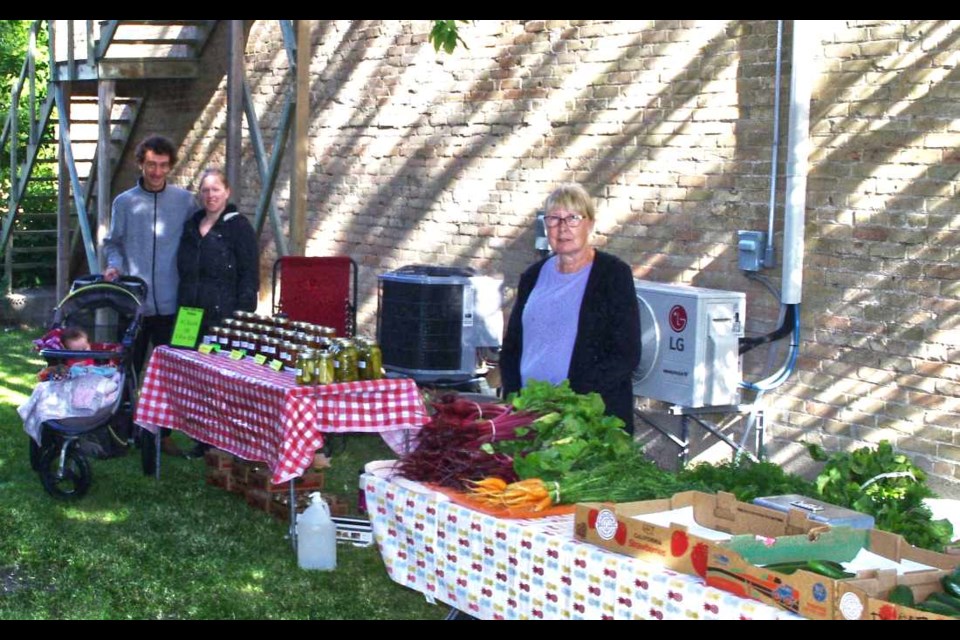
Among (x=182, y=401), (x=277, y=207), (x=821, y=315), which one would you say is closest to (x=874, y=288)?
(x=821, y=315)

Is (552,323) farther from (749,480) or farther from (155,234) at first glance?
(155,234)

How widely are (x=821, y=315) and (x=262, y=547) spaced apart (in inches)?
133

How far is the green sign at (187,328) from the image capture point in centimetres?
801

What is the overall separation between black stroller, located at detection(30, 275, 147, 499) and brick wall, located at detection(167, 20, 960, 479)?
2946mm

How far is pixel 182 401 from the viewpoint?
790 cm

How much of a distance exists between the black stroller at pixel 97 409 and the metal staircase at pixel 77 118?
439 cm

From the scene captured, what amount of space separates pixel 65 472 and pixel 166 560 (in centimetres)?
162

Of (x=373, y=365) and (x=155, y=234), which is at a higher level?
(x=155, y=234)

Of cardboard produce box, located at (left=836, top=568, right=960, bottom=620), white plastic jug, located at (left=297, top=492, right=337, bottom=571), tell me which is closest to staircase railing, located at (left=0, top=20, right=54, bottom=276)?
white plastic jug, located at (left=297, top=492, right=337, bottom=571)

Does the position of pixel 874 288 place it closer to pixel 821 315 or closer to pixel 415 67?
pixel 821 315

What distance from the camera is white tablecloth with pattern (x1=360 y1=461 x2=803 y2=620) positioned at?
11.9 ft

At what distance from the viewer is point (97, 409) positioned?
791 centimetres

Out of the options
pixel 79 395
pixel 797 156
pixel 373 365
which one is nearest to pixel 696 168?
pixel 797 156

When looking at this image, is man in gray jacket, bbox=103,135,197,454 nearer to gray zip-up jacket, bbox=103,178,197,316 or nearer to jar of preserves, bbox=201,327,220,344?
gray zip-up jacket, bbox=103,178,197,316
